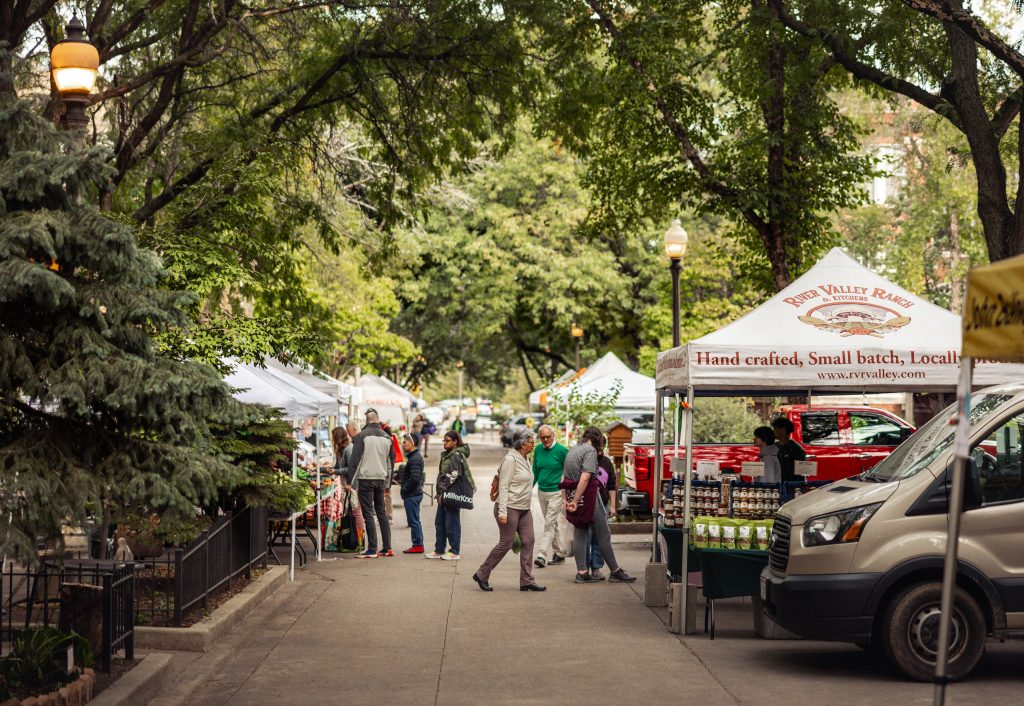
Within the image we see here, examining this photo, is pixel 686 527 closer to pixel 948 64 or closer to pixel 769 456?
pixel 769 456

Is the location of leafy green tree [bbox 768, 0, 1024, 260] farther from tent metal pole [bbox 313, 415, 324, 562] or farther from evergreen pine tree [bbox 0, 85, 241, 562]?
evergreen pine tree [bbox 0, 85, 241, 562]

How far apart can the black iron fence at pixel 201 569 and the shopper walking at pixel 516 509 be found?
8.56ft

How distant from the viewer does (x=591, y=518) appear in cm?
1553

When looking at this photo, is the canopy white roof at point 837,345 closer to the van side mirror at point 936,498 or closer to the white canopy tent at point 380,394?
the van side mirror at point 936,498

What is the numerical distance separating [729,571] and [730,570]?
12 mm

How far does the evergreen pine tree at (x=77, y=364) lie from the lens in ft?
23.2

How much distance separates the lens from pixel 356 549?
1994 centimetres

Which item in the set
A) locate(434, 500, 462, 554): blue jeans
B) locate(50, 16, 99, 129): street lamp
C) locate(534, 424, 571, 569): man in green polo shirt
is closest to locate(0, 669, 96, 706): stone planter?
locate(50, 16, 99, 129): street lamp

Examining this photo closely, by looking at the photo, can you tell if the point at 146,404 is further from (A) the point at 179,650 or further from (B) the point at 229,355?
(B) the point at 229,355

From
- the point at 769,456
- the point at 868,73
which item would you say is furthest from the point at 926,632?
the point at 868,73

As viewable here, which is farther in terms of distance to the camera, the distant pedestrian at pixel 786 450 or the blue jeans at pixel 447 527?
the blue jeans at pixel 447 527

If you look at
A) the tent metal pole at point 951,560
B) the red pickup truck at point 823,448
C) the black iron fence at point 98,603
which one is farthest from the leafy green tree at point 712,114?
the tent metal pole at point 951,560

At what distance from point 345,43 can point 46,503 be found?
1254 cm

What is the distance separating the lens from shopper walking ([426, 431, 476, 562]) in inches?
678
